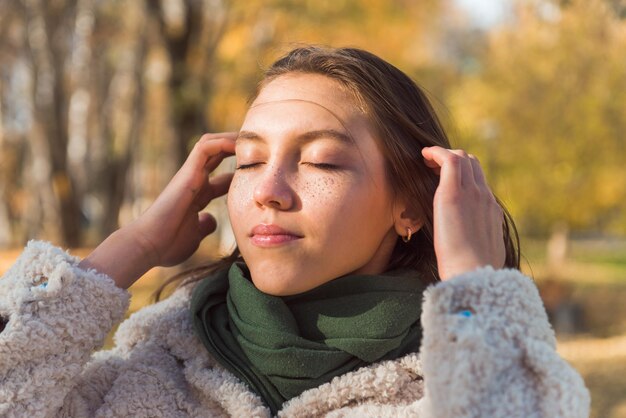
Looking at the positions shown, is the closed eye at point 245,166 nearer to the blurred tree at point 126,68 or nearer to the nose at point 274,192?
the nose at point 274,192

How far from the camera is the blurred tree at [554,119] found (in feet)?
42.2

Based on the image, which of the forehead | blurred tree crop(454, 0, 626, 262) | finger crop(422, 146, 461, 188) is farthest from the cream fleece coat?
blurred tree crop(454, 0, 626, 262)

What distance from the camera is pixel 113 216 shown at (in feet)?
59.1

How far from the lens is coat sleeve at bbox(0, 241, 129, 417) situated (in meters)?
1.68

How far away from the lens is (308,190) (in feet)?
5.60

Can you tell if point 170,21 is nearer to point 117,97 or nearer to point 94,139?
point 94,139

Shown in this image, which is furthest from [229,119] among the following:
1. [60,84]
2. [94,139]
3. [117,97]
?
[117,97]

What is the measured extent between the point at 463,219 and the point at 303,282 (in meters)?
0.38

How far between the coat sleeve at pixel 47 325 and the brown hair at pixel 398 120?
2.24ft

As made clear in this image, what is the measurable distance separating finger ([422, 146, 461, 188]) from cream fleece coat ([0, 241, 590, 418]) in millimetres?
261

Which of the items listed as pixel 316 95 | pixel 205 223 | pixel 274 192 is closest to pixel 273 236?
pixel 274 192

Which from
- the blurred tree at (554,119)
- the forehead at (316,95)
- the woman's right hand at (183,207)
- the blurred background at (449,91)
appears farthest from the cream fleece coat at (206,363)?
the blurred tree at (554,119)

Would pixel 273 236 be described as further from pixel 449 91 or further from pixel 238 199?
pixel 449 91

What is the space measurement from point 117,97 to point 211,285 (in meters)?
23.1
